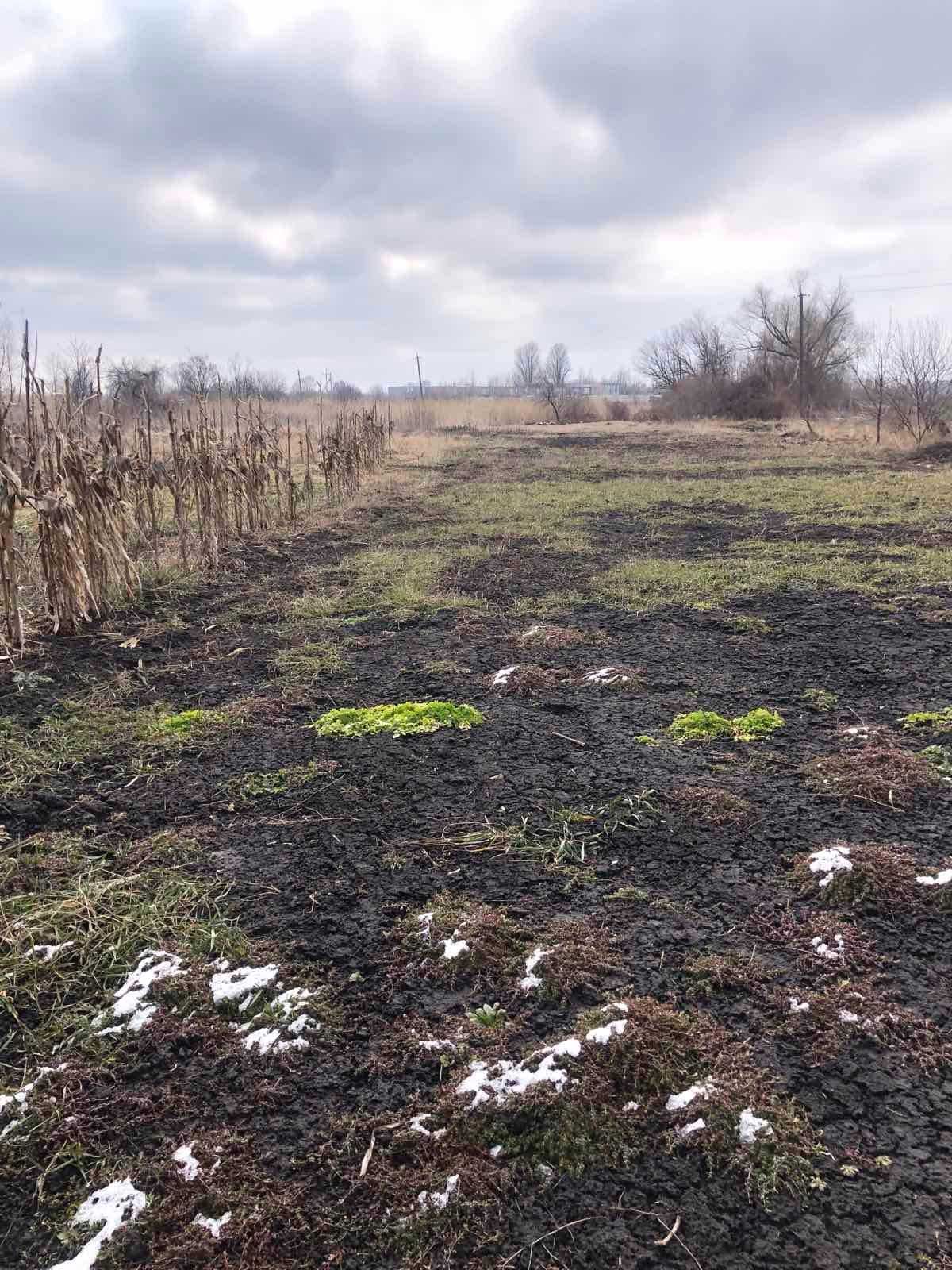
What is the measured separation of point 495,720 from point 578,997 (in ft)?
6.62

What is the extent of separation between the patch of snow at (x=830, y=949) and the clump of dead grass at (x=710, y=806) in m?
0.70

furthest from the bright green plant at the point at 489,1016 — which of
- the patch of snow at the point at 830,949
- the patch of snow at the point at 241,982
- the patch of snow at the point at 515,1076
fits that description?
the patch of snow at the point at 830,949

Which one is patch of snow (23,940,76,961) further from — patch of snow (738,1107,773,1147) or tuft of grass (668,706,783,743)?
tuft of grass (668,706,783,743)

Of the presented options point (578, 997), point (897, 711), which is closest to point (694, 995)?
point (578, 997)

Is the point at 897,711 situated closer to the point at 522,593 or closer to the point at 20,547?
the point at 522,593

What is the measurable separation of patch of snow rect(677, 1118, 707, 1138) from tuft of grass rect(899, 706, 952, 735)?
8.66ft

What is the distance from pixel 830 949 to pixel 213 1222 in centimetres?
179

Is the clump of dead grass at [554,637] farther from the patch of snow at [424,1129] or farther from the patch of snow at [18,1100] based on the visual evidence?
the patch of snow at [18,1100]

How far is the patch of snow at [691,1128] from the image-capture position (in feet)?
5.64

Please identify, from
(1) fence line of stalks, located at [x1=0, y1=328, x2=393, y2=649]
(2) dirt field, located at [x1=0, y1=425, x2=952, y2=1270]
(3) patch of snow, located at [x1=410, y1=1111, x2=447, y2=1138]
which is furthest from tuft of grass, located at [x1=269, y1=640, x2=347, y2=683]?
(3) patch of snow, located at [x1=410, y1=1111, x2=447, y2=1138]

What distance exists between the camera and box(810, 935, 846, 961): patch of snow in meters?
2.25

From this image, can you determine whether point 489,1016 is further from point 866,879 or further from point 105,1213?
point 866,879

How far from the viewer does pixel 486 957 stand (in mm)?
2305

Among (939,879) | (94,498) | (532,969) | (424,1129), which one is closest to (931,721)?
(939,879)
